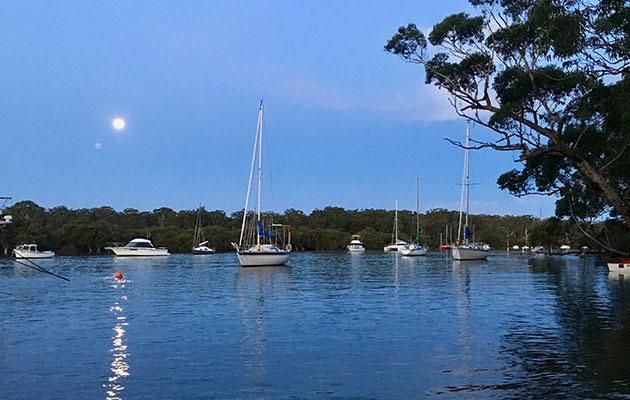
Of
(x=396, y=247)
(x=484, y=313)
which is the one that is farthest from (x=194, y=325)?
(x=396, y=247)

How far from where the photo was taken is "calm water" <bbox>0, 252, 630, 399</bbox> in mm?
14305

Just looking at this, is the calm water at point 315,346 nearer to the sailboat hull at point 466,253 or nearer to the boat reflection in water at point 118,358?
the boat reflection in water at point 118,358

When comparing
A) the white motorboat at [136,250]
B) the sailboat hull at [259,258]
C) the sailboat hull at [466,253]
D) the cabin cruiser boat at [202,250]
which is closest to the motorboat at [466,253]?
the sailboat hull at [466,253]

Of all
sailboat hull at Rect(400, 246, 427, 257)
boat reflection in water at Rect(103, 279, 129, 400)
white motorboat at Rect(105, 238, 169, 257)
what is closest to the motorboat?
sailboat hull at Rect(400, 246, 427, 257)

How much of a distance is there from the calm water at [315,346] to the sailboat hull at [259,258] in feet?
87.2

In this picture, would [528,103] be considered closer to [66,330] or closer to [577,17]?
[577,17]

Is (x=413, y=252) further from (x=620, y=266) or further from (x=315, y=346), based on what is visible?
(x=315, y=346)

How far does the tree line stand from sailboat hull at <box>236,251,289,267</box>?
57803 millimetres

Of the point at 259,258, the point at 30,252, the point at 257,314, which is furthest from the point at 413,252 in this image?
the point at 257,314

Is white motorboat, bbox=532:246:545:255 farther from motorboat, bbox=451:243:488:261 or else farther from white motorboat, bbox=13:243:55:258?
white motorboat, bbox=13:243:55:258

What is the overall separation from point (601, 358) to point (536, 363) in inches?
74.4

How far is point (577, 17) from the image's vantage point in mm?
18188

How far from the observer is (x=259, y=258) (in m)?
65.2

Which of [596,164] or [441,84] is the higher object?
[441,84]
